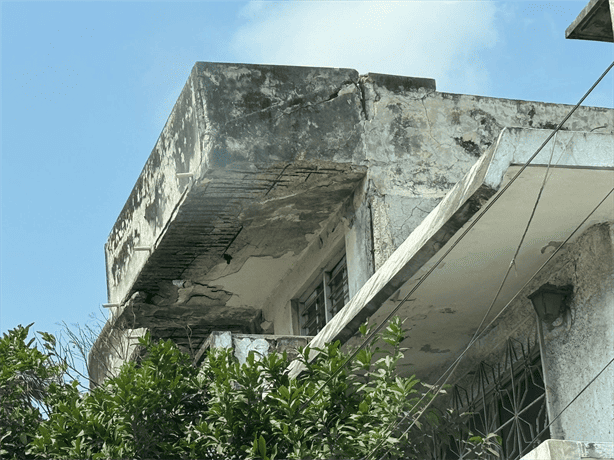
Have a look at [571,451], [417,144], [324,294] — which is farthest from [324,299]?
[571,451]

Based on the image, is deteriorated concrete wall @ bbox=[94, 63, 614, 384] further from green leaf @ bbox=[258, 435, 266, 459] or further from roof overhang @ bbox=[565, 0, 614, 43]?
roof overhang @ bbox=[565, 0, 614, 43]

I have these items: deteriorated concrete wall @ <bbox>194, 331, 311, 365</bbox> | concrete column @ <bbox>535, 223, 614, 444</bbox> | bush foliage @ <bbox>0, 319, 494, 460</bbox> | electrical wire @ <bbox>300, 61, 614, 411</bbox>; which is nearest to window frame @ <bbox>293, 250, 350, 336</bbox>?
deteriorated concrete wall @ <bbox>194, 331, 311, 365</bbox>

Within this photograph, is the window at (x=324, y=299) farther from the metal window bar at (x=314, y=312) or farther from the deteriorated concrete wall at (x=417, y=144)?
the deteriorated concrete wall at (x=417, y=144)

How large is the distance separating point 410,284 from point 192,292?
4964mm

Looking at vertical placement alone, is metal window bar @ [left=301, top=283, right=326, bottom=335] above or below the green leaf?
above

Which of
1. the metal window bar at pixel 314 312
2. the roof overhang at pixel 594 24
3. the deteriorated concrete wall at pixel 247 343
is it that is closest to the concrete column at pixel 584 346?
the roof overhang at pixel 594 24

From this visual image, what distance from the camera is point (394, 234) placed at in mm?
9281

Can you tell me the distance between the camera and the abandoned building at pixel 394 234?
6.09m

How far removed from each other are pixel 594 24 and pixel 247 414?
3.18m

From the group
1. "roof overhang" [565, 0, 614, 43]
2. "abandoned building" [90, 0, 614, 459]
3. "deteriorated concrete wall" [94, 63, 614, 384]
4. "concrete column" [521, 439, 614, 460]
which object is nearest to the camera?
"concrete column" [521, 439, 614, 460]

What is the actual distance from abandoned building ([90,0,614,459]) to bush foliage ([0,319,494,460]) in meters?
0.46

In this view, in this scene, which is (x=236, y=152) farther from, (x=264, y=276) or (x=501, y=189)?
(x=501, y=189)

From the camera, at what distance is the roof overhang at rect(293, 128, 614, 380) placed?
5.62 meters

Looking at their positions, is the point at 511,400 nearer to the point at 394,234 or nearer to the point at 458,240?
the point at 458,240
